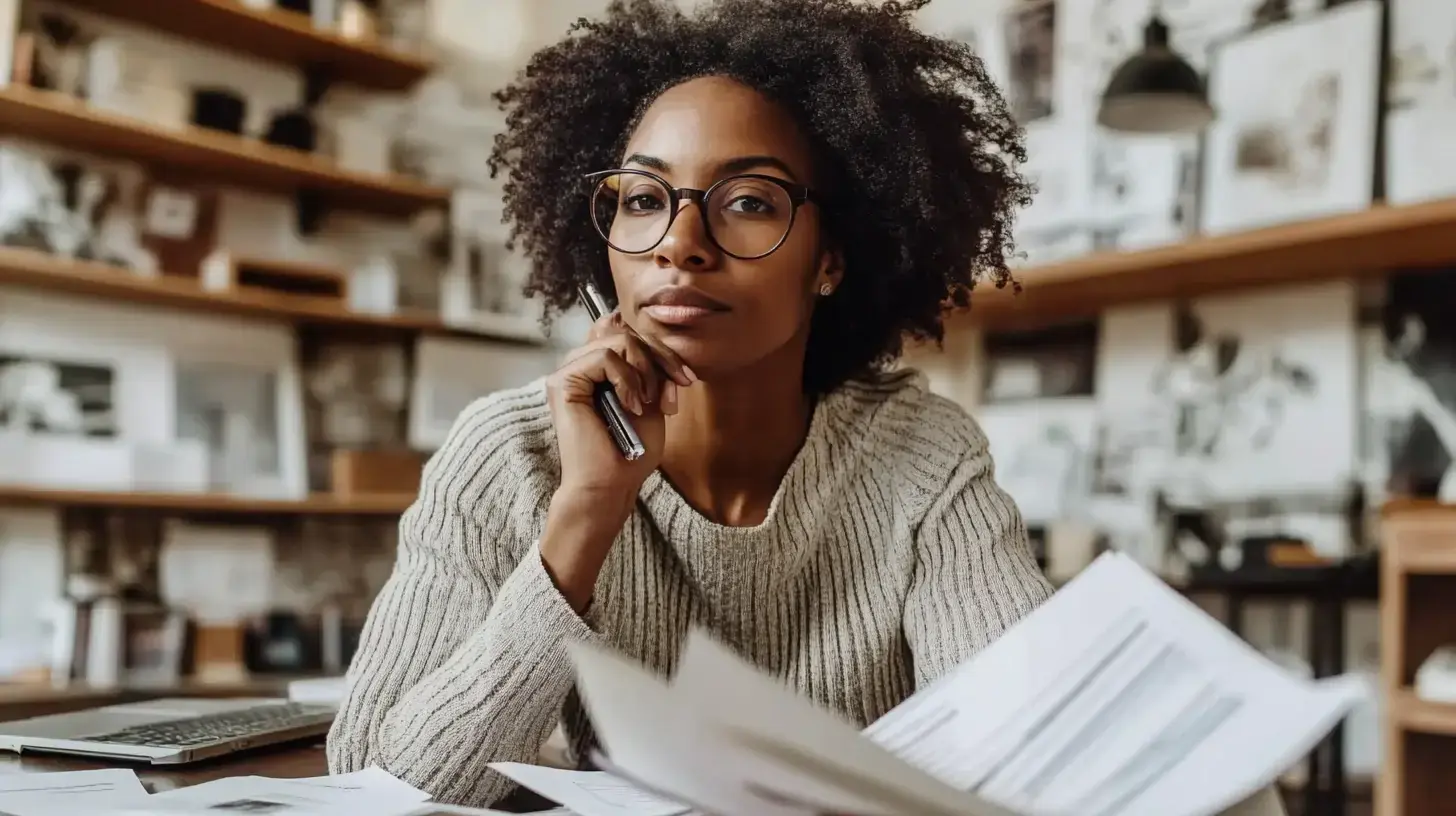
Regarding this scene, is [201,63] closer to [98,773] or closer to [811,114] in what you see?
[811,114]

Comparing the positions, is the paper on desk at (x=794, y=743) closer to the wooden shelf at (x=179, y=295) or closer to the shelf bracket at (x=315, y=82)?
the wooden shelf at (x=179, y=295)

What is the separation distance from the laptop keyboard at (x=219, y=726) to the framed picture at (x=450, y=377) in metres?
2.01

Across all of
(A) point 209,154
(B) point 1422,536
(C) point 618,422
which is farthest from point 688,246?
(A) point 209,154

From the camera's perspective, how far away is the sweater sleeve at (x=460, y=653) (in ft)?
2.49

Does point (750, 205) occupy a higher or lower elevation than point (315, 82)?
lower

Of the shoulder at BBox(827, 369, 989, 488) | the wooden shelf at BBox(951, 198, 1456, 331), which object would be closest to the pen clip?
the shoulder at BBox(827, 369, 989, 488)

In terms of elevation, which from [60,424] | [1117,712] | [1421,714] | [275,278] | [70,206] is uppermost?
[70,206]

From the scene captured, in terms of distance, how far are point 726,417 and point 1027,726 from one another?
0.50 metres

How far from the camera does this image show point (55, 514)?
2471mm

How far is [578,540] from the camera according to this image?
0.81 metres

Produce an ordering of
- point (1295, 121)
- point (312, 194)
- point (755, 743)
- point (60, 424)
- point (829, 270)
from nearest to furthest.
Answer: point (755, 743), point (829, 270), point (1295, 121), point (60, 424), point (312, 194)

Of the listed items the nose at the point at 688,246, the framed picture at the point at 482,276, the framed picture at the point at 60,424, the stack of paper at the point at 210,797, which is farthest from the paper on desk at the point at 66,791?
the framed picture at the point at 482,276

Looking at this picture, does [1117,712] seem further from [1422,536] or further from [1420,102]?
[1420,102]

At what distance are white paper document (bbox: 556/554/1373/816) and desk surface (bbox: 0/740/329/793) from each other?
0.25 meters
